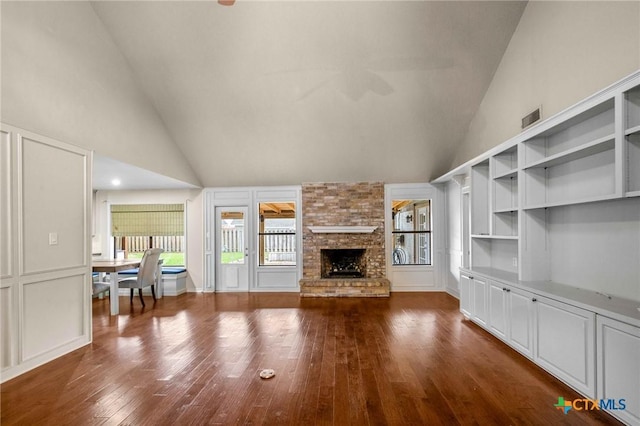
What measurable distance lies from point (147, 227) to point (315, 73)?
17.3ft

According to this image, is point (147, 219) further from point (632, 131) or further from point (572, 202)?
point (632, 131)

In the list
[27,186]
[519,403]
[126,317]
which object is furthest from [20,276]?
[519,403]

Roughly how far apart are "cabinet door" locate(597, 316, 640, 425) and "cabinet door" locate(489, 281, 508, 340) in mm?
1236

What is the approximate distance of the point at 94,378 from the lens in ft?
9.24

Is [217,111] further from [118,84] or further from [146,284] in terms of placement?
[146,284]

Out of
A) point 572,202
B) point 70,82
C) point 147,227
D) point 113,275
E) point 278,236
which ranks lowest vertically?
point 113,275

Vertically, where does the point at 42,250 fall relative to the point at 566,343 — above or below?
above

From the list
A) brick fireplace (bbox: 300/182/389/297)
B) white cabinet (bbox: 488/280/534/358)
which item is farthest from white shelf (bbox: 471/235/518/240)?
brick fireplace (bbox: 300/182/389/297)

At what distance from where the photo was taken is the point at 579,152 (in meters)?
2.79

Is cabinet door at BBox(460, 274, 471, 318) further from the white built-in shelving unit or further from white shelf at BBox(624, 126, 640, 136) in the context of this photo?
white shelf at BBox(624, 126, 640, 136)

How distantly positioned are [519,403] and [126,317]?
17.4 ft

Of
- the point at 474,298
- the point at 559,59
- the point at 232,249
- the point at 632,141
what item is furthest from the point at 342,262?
the point at 632,141

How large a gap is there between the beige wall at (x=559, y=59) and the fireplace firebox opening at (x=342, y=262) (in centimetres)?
344

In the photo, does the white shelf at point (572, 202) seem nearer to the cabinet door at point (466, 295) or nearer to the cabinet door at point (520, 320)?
the cabinet door at point (520, 320)
